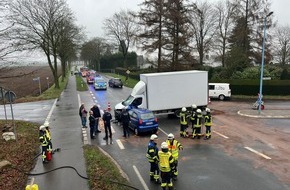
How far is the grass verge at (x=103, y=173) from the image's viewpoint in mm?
9289

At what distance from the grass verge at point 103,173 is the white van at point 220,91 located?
20749 mm

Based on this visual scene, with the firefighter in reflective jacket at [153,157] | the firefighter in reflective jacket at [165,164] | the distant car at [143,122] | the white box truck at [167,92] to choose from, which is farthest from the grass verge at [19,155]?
the white box truck at [167,92]

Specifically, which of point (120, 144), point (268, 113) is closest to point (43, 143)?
point (120, 144)

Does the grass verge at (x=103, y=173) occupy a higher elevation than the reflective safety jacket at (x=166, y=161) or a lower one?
lower

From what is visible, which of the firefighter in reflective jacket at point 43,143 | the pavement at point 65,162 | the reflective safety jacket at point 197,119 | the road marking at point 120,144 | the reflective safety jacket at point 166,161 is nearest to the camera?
the reflective safety jacket at point 166,161

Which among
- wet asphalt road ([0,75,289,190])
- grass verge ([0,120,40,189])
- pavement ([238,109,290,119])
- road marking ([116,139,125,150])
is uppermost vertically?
grass verge ([0,120,40,189])

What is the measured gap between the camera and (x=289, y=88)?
1323 inches

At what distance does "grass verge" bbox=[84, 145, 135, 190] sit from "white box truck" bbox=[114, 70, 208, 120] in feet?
25.0

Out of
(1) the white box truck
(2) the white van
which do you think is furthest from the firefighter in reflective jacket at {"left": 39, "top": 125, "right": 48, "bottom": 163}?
(2) the white van

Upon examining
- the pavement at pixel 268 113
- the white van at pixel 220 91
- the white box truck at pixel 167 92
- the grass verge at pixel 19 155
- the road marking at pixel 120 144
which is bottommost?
the pavement at pixel 268 113

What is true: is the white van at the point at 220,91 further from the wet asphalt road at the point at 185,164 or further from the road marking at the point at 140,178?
the road marking at the point at 140,178

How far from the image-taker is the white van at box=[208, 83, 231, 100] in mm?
30969

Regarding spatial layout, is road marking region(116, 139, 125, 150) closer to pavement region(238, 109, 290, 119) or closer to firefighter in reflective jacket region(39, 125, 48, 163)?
firefighter in reflective jacket region(39, 125, 48, 163)

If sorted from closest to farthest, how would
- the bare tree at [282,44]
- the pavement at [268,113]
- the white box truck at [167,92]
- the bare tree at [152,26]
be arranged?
the white box truck at [167,92], the pavement at [268,113], the bare tree at [152,26], the bare tree at [282,44]
